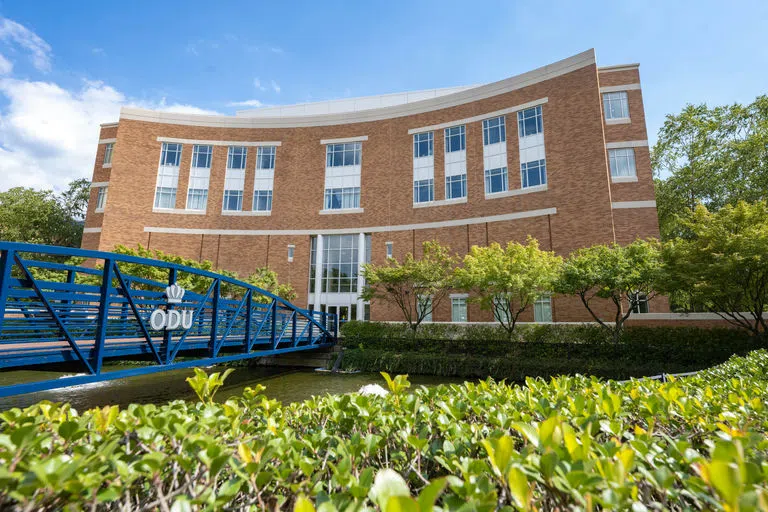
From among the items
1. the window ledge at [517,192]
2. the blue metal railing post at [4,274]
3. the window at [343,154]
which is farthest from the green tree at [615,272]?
the blue metal railing post at [4,274]

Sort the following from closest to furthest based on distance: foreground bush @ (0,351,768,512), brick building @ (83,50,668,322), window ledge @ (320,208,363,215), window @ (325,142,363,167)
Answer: foreground bush @ (0,351,768,512) → brick building @ (83,50,668,322) → window ledge @ (320,208,363,215) → window @ (325,142,363,167)

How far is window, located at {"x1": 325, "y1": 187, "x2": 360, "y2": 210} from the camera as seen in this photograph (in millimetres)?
27172

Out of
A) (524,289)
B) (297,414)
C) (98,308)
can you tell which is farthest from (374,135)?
(297,414)

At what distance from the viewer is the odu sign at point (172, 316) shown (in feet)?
29.6

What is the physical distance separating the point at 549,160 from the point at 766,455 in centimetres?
2338

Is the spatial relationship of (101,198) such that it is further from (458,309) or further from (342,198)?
(458,309)

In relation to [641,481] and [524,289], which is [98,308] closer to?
[641,481]

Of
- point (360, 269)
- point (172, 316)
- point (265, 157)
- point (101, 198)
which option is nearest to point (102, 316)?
point (172, 316)

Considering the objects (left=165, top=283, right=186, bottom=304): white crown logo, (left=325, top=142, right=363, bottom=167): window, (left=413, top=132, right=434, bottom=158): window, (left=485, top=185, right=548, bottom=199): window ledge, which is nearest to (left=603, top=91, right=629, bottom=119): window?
(left=485, top=185, right=548, bottom=199): window ledge

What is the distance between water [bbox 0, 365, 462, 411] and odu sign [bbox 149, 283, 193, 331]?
2.85 meters

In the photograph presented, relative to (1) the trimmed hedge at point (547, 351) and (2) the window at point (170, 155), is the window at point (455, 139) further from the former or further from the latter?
(2) the window at point (170, 155)

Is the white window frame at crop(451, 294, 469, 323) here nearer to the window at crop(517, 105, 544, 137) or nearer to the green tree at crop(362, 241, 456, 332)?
the green tree at crop(362, 241, 456, 332)

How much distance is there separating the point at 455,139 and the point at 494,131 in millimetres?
2631

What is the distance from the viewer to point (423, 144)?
26.4 m
